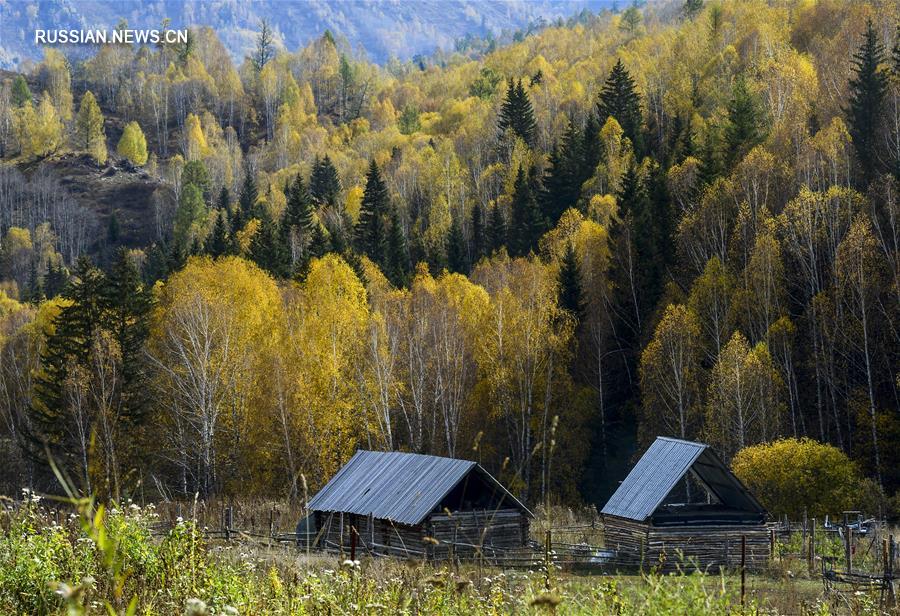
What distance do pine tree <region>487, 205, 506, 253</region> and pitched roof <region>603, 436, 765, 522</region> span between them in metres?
42.1

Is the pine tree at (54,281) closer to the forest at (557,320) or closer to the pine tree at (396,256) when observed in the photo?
the forest at (557,320)

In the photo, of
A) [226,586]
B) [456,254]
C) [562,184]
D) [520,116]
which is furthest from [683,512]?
[520,116]

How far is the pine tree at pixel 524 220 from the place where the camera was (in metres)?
69.9

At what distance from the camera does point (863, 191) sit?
2071 inches

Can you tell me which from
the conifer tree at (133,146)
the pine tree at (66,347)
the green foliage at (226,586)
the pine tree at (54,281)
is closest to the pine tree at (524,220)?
the pine tree at (66,347)

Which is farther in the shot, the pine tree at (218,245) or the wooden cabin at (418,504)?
the pine tree at (218,245)

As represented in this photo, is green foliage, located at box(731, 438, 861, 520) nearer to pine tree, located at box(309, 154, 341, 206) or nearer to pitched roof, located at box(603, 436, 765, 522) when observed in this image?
pitched roof, located at box(603, 436, 765, 522)

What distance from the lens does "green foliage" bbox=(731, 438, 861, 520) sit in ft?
119

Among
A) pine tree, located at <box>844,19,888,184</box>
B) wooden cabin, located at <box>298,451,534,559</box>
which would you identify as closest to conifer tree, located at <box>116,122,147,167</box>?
pine tree, located at <box>844,19,888,184</box>

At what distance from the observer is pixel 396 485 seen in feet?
104

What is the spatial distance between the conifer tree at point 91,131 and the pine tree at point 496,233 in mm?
75221

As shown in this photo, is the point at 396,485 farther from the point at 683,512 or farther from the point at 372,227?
the point at 372,227

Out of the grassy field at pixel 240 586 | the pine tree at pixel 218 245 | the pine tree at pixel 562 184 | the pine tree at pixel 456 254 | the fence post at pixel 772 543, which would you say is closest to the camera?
the grassy field at pixel 240 586

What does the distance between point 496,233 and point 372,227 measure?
7975 millimetres
